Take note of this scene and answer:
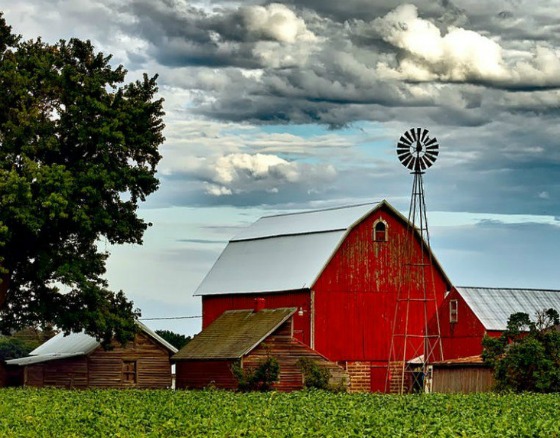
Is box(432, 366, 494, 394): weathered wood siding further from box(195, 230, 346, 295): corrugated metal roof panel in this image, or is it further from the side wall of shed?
the side wall of shed

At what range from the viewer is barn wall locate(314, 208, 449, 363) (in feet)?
197

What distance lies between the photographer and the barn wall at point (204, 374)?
56656mm

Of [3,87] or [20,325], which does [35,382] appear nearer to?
[20,325]

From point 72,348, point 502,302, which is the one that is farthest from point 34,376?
point 502,302

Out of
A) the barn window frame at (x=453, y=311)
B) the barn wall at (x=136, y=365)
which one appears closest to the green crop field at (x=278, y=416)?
the barn window frame at (x=453, y=311)

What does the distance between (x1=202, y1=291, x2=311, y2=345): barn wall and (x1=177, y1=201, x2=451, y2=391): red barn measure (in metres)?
0.05

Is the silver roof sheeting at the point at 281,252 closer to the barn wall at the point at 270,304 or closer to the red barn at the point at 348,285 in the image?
the red barn at the point at 348,285

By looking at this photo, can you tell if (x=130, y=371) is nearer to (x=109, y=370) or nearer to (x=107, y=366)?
(x=109, y=370)

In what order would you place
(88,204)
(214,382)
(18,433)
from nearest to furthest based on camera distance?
(18,433), (88,204), (214,382)

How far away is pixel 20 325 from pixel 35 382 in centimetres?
774

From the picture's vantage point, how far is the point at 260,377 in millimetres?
54000

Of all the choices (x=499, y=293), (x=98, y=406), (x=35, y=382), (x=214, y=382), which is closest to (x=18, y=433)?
(x=98, y=406)

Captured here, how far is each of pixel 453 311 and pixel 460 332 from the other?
1.15 m

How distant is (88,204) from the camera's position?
168ft
